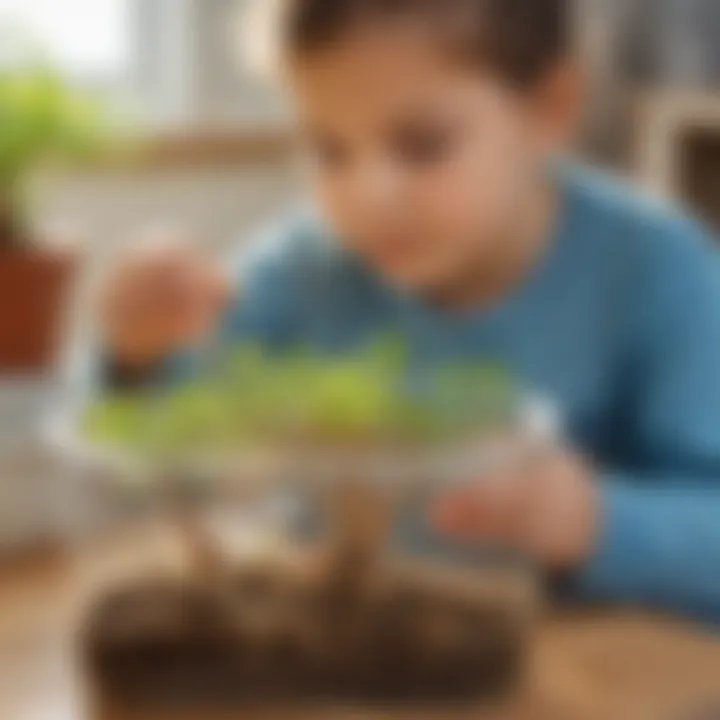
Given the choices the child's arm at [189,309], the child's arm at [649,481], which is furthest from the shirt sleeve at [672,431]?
the child's arm at [189,309]

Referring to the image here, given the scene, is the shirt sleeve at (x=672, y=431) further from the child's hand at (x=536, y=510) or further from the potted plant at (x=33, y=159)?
the potted plant at (x=33, y=159)

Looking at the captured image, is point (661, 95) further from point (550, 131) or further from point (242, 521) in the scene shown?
point (242, 521)

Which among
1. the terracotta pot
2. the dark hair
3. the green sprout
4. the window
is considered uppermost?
the window

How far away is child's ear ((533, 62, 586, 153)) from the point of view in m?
0.57

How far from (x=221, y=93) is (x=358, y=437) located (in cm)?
13

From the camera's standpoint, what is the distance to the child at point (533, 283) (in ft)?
1.86

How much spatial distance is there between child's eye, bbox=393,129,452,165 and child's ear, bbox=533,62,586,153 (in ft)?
0.11

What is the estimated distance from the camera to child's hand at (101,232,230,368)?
1.95 feet

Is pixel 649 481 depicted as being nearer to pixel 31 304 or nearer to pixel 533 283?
pixel 533 283

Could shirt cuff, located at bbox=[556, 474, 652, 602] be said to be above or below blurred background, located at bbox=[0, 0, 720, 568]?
below

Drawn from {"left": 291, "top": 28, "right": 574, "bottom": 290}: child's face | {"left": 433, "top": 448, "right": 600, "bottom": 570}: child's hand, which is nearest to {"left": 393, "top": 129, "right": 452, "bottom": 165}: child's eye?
{"left": 291, "top": 28, "right": 574, "bottom": 290}: child's face

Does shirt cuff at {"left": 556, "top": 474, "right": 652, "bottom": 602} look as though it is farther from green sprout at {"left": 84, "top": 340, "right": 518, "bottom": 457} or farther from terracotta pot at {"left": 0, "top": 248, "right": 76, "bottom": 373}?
terracotta pot at {"left": 0, "top": 248, "right": 76, "bottom": 373}

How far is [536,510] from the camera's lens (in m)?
0.58

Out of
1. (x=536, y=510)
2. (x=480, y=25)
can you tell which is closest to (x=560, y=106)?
(x=480, y=25)
